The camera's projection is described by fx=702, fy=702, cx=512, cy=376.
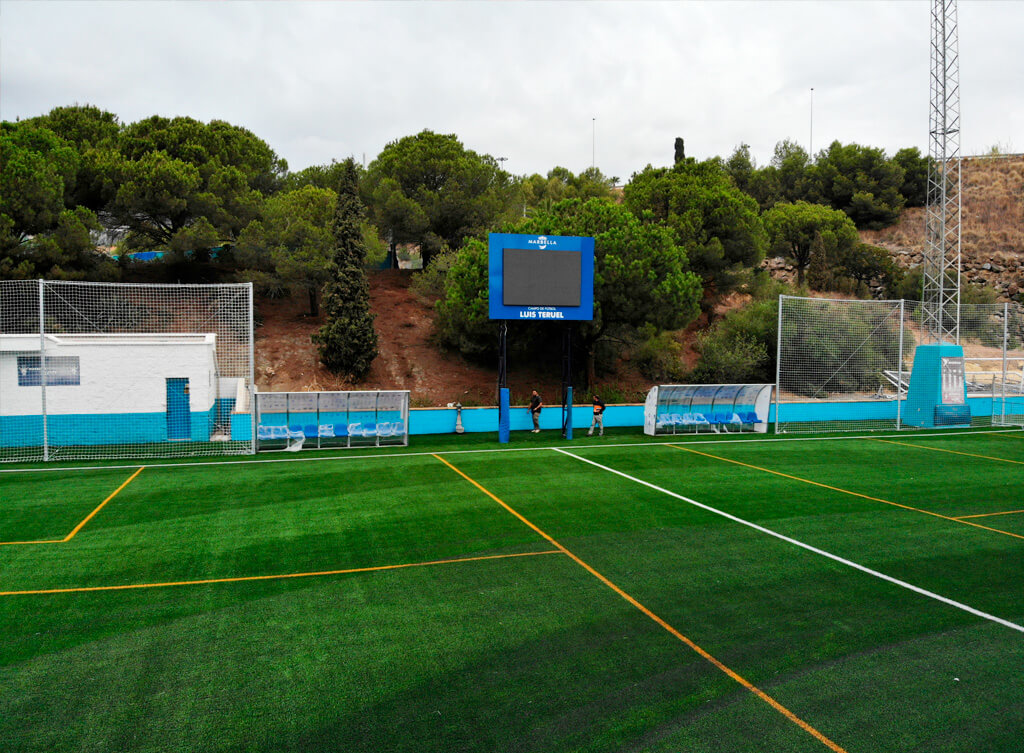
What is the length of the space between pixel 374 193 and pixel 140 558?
36628 millimetres

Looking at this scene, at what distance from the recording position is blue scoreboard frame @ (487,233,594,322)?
67.8 ft

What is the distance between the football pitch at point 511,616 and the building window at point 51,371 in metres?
5.67

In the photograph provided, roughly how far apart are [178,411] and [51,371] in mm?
3311

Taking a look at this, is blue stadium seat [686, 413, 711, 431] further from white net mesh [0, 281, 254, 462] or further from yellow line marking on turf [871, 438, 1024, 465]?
white net mesh [0, 281, 254, 462]

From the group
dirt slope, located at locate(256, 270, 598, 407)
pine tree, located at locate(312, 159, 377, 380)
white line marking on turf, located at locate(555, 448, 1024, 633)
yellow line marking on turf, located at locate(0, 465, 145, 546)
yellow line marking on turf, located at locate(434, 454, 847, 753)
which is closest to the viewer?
yellow line marking on turf, located at locate(434, 454, 847, 753)

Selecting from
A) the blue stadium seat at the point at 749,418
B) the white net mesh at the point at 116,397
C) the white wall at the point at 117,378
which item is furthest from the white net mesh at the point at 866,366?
the white wall at the point at 117,378

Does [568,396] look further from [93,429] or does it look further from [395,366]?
[395,366]

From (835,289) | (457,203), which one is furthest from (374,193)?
(835,289)

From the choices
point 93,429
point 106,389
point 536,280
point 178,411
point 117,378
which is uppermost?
point 536,280

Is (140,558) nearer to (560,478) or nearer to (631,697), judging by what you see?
(631,697)

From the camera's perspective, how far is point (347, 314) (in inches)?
1342

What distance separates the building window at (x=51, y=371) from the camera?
19000 millimetres

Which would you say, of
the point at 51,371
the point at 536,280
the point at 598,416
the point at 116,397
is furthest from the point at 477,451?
the point at 51,371

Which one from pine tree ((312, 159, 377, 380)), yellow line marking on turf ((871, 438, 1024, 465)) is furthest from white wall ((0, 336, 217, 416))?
yellow line marking on turf ((871, 438, 1024, 465))
